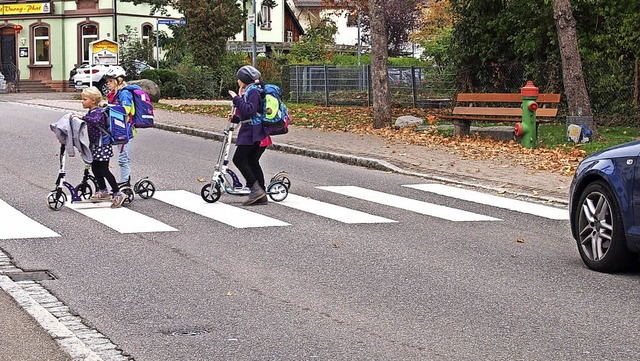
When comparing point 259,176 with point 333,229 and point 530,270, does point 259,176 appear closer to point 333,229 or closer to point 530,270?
point 333,229

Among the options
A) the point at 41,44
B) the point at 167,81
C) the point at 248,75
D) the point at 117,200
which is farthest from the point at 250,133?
the point at 41,44

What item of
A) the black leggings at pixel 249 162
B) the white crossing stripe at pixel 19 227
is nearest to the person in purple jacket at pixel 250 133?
the black leggings at pixel 249 162

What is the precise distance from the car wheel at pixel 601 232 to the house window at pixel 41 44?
5378 centimetres

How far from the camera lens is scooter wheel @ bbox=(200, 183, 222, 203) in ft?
43.8

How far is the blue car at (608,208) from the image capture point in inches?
340

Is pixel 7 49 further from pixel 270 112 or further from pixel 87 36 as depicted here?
pixel 270 112

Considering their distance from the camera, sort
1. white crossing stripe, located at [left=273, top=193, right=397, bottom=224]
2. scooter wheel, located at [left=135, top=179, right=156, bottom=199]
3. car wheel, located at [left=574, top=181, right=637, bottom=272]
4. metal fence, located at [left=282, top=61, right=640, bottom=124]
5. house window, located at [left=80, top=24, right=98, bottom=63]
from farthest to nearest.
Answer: house window, located at [left=80, top=24, right=98, bottom=63] < metal fence, located at [left=282, top=61, right=640, bottom=124] < scooter wheel, located at [left=135, top=179, right=156, bottom=199] < white crossing stripe, located at [left=273, top=193, right=397, bottom=224] < car wheel, located at [left=574, top=181, right=637, bottom=272]

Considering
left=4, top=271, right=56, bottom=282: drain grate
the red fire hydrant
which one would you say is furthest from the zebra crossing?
A: the red fire hydrant

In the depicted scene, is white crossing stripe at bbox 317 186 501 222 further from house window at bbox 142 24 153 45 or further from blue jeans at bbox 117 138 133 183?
house window at bbox 142 24 153 45

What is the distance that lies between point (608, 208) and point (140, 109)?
20.1ft

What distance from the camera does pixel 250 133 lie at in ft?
43.1

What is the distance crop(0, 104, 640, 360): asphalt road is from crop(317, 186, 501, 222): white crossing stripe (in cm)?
5

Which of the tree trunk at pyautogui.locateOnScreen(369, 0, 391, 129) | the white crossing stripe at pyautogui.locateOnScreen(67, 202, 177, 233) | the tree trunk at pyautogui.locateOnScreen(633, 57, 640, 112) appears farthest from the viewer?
the tree trunk at pyautogui.locateOnScreen(633, 57, 640, 112)

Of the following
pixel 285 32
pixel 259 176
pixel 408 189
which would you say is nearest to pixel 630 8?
pixel 408 189
